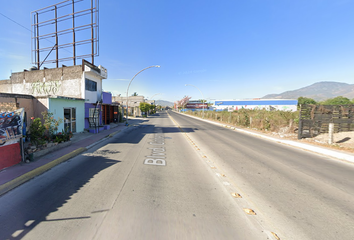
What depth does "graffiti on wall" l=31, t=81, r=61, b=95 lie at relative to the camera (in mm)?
14441

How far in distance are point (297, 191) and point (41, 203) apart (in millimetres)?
6511

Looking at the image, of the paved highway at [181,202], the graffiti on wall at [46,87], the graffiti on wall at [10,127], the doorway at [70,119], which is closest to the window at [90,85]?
the graffiti on wall at [46,87]

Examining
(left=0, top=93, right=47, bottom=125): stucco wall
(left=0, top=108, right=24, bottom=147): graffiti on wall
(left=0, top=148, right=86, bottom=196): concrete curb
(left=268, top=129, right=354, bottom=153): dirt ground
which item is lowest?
(left=0, top=148, right=86, bottom=196): concrete curb

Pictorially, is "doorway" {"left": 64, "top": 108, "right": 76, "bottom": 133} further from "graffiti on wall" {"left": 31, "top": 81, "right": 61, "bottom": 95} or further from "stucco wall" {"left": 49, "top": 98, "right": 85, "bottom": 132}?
"graffiti on wall" {"left": 31, "top": 81, "right": 61, "bottom": 95}

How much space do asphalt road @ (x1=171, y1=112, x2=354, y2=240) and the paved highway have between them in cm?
2

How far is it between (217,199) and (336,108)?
12.9 metres

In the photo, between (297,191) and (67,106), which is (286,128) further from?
(67,106)

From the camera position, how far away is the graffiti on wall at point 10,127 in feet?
17.3

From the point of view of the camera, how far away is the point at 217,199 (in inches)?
147

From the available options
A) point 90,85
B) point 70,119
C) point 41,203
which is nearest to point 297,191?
point 41,203

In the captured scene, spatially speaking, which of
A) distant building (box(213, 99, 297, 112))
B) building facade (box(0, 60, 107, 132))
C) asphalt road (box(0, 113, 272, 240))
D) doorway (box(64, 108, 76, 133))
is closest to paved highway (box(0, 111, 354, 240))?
asphalt road (box(0, 113, 272, 240))

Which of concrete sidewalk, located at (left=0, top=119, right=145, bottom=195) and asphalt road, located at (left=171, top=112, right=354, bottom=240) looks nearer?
asphalt road, located at (left=171, top=112, right=354, bottom=240)

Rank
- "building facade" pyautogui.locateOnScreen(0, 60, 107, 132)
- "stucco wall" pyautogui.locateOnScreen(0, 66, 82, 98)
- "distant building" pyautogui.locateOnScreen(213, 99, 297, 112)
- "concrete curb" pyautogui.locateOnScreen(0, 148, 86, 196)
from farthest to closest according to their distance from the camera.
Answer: "distant building" pyautogui.locateOnScreen(213, 99, 297, 112), "stucco wall" pyautogui.locateOnScreen(0, 66, 82, 98), "building facade" pyautogui.locateOnScreen(0, 60, 107, 132), "concrete curb" pyautogui.locateOnScreen(0, 148, 86, 196)

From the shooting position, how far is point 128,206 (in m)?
3.39
